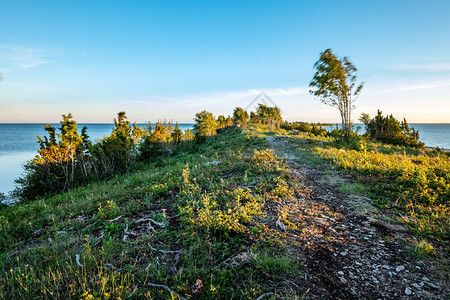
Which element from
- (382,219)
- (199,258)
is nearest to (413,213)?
(382,219)

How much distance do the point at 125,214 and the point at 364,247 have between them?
18.8ft

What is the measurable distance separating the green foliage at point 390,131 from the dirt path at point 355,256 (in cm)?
1833

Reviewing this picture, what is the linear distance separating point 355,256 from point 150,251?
12.2 feet

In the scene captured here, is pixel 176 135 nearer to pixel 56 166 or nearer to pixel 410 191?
pixel 56 166

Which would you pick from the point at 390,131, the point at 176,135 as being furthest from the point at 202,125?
the point at 390,131

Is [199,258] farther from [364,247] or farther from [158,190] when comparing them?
[158,190]

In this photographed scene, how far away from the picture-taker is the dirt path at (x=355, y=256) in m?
2.71

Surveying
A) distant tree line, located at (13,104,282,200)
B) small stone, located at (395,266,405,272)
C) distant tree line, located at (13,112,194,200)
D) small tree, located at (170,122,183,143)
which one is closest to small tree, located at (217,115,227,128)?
small tree, located at (170,122,183,143)

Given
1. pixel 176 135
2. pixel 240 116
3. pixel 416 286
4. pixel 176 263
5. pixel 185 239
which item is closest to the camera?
pixel 416 286

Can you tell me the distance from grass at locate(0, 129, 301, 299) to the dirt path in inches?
16.1

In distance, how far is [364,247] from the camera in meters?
3.68

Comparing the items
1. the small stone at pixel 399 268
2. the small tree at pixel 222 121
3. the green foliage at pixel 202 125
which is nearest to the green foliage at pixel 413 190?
the small stone at pixel 399 268

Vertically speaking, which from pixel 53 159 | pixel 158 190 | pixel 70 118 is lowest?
pixel 158 190

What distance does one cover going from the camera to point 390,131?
20.6 metres
